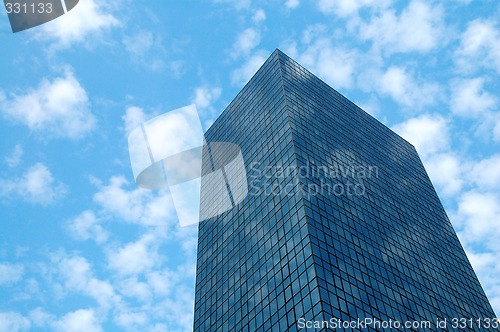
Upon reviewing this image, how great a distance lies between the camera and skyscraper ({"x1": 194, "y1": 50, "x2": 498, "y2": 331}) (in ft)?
170

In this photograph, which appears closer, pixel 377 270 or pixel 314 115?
pixel 377 270

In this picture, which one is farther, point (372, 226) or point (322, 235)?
point (372, 226)

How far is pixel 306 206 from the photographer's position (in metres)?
57.8

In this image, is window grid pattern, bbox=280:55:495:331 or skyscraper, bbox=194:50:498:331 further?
window grid pattern, bbox=280:55:495:331

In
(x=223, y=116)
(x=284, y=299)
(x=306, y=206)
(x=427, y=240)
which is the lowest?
(x=284, y=299)

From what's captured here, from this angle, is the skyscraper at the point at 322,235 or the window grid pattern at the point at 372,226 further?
the window grid pattern at the point at 372,226

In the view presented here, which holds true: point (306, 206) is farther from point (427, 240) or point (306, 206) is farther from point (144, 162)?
point (427, 240)

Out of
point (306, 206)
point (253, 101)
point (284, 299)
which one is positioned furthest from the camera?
point (253, 101)

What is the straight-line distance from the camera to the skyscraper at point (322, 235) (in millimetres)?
51688

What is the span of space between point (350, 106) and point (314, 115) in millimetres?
19060

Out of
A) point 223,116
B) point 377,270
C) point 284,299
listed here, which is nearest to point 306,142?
point 377,270

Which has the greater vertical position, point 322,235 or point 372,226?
point 372,226

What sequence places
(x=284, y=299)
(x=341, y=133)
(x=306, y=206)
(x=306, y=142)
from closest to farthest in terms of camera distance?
(x=284, y=299)
(x=306, y=206)
(x=306, y=142)
(x=341, y=133)

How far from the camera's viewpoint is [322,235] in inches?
2179
